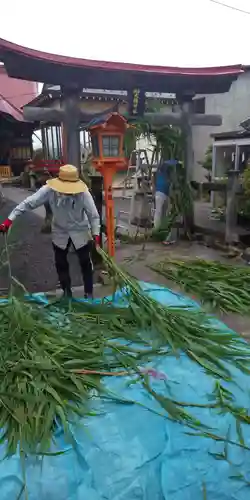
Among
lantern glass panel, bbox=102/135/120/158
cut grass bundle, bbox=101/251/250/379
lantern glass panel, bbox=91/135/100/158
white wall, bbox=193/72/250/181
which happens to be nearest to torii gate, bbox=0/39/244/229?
lantern glass panel, bbox=91/135/100/158

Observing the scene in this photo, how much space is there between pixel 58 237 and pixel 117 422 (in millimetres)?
2301

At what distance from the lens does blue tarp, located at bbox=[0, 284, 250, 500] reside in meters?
2.03

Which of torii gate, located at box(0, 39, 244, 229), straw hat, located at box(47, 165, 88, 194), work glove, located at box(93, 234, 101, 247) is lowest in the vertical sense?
work glove, located at box(93, 234, 101, 247)

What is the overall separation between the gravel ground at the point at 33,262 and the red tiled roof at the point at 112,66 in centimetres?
262

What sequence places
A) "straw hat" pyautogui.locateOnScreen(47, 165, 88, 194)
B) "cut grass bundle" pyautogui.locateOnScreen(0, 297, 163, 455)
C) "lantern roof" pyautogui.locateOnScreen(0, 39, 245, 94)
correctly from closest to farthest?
"cut grass bundle" pyautogui.locateOnScreen(0, 297, 163, 455) < "straw hat" pyautogui.locateOnScreen(47, 165, 88, 194) < "lantern roof" pyautogui.locateOnScreen(0, 39, 245, 94)

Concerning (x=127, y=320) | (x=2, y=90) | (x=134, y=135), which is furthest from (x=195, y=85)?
(x=2, y=90)

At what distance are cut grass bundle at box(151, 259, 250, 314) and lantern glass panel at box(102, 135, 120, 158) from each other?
1.70 meters

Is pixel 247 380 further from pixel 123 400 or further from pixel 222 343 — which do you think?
pixel 123 400

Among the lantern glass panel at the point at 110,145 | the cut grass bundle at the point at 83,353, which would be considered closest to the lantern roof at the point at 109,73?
the lantern glass panel at the point at 110,145

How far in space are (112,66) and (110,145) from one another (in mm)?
2400

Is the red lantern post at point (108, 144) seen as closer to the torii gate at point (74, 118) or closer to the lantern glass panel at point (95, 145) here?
the lantern glass panel at point (95, 145)

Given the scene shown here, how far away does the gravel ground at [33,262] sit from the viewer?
5430mm

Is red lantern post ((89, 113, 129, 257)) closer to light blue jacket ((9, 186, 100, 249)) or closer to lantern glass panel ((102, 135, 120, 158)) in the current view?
lantern glass panel ((102, 135, 120, 158))

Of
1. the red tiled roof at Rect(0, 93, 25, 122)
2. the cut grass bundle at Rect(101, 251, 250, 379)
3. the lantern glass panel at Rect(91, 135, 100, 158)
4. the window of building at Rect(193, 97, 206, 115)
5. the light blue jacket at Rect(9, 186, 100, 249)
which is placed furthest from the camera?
the red tiled roof at Rect(0, 93, 25, 122)
